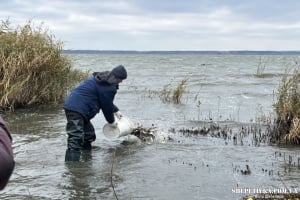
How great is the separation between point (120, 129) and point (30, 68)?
5557mm

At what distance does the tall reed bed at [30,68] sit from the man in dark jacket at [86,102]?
17.6ft

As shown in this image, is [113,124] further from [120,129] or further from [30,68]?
[30,68]

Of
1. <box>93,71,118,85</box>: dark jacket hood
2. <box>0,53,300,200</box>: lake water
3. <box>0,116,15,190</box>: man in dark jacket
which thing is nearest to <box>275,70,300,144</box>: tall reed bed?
<box>0,53,300,200</box>: lake water

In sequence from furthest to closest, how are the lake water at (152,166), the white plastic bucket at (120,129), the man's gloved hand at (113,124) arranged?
the white plastic bucket at (120,129), the man's gloved hand at (113,124), the lake water at (152,166)

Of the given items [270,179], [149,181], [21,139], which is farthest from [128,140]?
[270,179]

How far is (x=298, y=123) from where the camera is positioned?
857 cm

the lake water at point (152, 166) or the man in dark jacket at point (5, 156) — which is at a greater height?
the man in dark jacket at point (5, 156)

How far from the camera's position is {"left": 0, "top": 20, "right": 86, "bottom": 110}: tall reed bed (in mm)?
12547

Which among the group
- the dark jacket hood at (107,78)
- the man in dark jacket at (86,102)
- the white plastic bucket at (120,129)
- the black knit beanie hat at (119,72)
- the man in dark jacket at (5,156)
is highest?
the man in dark jacket at (5,156)

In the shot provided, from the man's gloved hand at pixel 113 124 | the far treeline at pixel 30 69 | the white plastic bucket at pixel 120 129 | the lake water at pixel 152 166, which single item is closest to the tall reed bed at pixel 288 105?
the lake water at pixel 152 166

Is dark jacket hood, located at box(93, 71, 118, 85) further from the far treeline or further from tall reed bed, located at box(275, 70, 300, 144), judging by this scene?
the far treeline

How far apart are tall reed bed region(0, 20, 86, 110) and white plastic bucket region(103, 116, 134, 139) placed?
4646 mm

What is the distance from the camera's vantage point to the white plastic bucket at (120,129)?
27.7 feet

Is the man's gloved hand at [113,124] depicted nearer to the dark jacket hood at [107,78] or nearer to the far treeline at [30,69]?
the dark jacket hood at [107,78]
